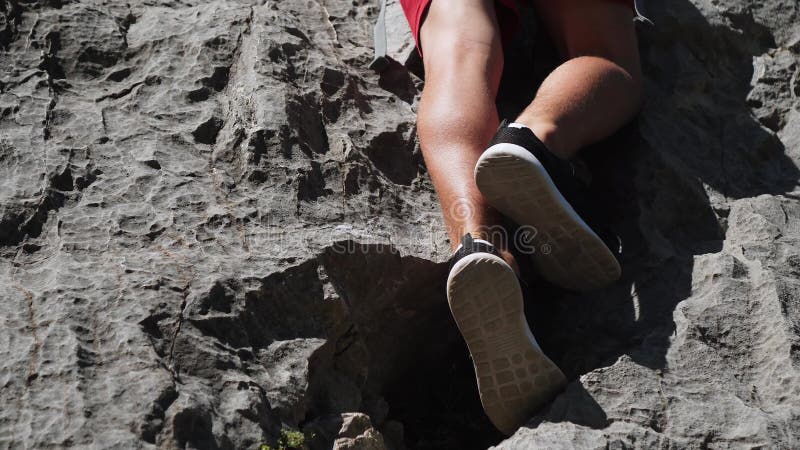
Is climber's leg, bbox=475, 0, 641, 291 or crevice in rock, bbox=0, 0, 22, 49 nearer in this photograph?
climber's leg, bbox=475, 0, 641, 291

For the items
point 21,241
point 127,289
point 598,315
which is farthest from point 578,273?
point 21,241

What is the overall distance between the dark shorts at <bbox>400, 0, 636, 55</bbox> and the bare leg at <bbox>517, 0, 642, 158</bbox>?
0.08 m

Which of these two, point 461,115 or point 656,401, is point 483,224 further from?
point 656,401

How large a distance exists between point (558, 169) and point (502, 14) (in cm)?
89

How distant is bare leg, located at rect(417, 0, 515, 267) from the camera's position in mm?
2377

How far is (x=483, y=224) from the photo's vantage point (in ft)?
7.68

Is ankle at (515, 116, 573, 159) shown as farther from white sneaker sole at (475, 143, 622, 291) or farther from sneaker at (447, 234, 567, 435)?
sneaker at (447, 234, 567, 435)

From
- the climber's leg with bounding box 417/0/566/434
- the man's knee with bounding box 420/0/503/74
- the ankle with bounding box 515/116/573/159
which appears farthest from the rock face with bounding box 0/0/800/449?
the ankle with bounding box 515/116/573/159

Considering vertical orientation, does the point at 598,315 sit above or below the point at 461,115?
below

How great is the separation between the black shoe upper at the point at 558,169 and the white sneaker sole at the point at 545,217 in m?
0.04

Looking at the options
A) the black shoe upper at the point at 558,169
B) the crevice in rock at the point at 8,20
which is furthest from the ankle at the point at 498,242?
the crevice in rock at the point at 8,20

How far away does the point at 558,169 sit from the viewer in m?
2.30

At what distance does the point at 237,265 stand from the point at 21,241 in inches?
21.0

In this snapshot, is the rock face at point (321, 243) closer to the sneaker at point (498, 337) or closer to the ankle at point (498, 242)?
the sneaker at point (498, 337)
